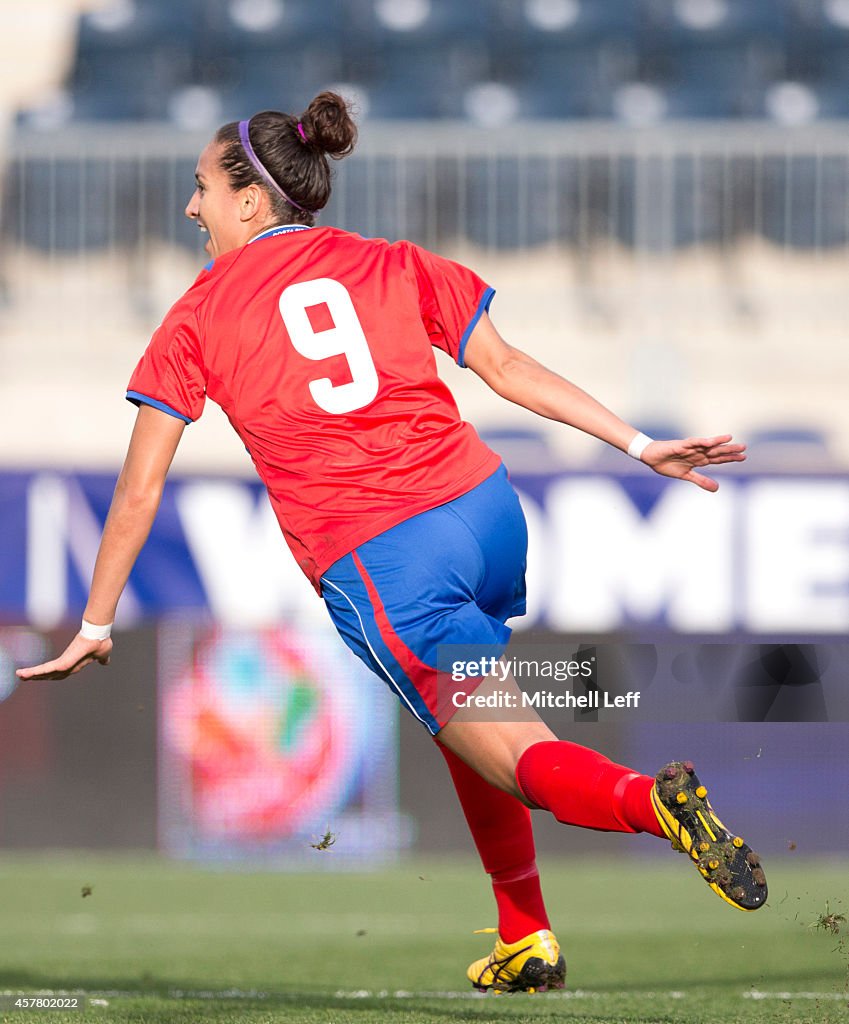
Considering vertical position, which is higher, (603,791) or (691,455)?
(691,455)

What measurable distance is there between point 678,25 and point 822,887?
26.2ft

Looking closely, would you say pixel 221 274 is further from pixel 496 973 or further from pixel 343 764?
pixel 343 764

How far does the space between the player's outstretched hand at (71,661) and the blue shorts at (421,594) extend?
1.43 feet

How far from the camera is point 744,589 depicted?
25.8 ft

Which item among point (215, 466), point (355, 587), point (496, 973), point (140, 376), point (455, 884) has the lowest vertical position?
point (455, 884)

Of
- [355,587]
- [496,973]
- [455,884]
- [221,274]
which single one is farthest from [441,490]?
[455,884]

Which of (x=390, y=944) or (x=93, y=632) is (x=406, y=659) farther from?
(x=390, y=944)

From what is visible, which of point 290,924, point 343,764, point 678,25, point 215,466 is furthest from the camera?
point 678,25

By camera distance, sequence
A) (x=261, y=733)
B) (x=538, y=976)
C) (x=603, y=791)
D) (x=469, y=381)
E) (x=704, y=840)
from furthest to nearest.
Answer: (x=469, y=381) → (x=261, y=733) → (x=538, y=976) → (x=603, y=791) → (x=704, y=840)

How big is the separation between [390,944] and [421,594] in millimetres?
3441

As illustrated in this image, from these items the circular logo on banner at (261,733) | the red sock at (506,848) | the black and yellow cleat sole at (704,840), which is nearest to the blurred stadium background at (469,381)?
the circular logo on banner at (261,733)

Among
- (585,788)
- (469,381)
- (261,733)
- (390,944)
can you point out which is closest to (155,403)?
(585,788)

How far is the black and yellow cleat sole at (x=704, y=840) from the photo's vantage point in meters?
2.51

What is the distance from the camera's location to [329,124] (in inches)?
116
